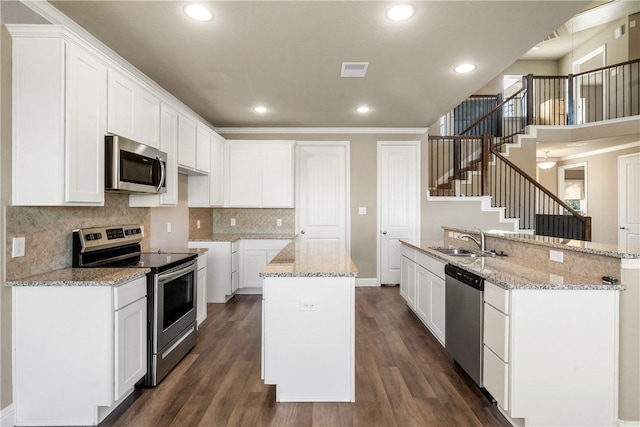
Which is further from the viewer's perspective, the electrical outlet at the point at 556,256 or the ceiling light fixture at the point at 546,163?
the ceiling light fixture at the point at 546,163

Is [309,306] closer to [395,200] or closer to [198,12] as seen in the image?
[198,12]

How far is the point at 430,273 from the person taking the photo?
10.4ft

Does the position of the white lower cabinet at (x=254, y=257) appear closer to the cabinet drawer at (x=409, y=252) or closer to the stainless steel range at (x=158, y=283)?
the stainless steel range at (x=158, y=283)

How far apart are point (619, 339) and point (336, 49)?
281cm

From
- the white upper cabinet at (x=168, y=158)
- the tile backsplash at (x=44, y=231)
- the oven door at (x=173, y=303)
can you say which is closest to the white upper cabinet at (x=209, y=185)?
the white upper cabinet at (x=168, y=158)

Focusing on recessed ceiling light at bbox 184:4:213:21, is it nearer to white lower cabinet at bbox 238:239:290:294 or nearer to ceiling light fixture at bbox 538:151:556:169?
white lower cabinet at bbox 238:239:290:294

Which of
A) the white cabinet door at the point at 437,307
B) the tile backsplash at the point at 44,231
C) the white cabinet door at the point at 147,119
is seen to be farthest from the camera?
the white cabinet door at the point at 437,307

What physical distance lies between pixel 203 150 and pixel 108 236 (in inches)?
72.2

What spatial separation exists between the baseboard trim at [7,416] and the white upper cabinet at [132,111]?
184 centimetres

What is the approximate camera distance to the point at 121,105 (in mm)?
2389

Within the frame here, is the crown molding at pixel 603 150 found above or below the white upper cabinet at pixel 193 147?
above

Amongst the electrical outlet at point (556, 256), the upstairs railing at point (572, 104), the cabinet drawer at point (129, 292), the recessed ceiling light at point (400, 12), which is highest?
the upstairs railing at point (572, 104)

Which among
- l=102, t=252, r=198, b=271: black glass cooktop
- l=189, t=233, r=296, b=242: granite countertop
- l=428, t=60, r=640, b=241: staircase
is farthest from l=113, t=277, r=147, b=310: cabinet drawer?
l=428, t=60, r=640, b=241: staircase

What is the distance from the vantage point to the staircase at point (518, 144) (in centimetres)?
541
